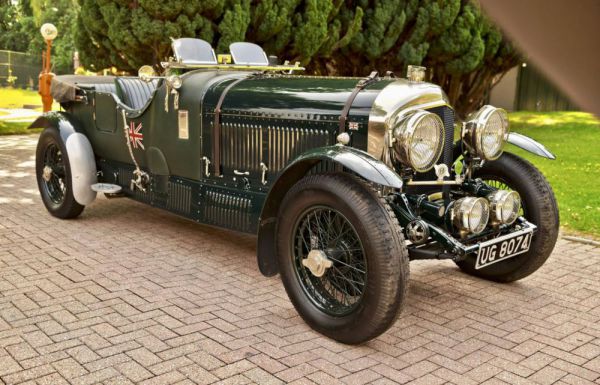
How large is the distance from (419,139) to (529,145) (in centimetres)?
108

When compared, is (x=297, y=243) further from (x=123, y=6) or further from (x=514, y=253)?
(x=123, y=6)

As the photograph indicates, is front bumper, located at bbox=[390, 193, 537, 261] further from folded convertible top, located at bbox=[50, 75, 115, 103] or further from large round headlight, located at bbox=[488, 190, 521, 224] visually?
folded convertible top, located at bbox=[50, 75, 115, 103]

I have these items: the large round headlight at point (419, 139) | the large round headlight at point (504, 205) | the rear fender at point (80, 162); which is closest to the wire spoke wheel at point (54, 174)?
the rear fender at point (80, 162)

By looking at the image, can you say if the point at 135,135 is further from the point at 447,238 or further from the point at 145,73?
the point at 447,238

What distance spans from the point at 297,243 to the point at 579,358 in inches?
67.5

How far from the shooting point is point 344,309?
3504 mm

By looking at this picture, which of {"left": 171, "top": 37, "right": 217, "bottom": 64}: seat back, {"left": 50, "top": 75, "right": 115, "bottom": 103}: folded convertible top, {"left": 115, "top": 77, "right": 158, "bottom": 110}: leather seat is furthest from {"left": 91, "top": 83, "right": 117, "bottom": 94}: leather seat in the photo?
{"left": 171, "top": 37, "right": 217, "bottom": 64}: seat back

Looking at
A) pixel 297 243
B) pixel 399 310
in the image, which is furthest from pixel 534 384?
pixel 297 243

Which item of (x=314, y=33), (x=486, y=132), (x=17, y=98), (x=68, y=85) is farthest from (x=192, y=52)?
(x=17, y=98)

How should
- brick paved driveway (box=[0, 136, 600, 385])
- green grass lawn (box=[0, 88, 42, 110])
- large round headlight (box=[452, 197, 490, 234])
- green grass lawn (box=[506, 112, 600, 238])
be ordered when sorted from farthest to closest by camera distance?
green grass lawn (box=[0, 88, 42, 110]) < green grass lawn (box=[506, 112, 600, 238]) < large round headlight (box=[452, 197, 490, 234]) < brick paved driveway (box=[0, 136, 600, 385])

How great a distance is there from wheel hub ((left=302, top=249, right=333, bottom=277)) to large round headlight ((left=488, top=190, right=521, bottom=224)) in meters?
1.15

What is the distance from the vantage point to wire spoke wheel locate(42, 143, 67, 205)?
242 inches

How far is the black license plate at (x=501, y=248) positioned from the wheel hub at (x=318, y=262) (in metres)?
0.90

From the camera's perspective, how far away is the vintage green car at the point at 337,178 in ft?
11.1
